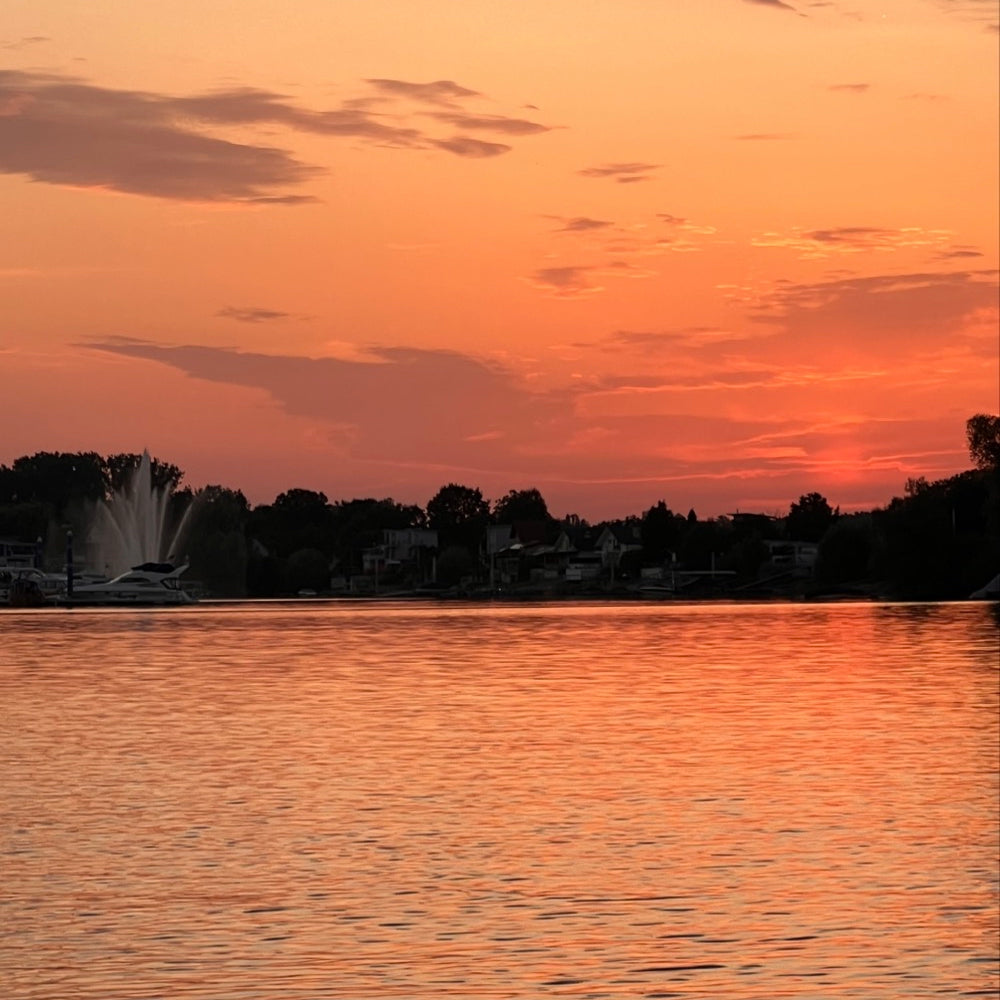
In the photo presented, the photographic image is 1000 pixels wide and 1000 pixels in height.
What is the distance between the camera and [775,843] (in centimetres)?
3722

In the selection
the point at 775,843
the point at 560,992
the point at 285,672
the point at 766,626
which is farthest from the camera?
the point at 766,626

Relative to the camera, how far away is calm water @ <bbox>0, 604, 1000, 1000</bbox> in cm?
2681

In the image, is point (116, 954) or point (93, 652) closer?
point (116, 954)

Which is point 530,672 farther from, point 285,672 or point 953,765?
point 953,765

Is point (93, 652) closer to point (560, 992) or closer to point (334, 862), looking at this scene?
point (334, 862)

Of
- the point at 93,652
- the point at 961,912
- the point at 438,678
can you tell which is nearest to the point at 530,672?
the point at 438,678

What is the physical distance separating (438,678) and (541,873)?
6125cm

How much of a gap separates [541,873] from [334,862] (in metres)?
3.87

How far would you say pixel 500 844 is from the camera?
122ft

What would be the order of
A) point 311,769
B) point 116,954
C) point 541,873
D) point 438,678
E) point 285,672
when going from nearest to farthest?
point 116,954, point 541,873, point 311,769, point 438,678, point 285,672

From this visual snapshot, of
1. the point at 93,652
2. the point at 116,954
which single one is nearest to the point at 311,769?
the point at 116,954

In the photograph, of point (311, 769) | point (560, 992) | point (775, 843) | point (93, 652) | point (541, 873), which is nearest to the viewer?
point (560, 992)

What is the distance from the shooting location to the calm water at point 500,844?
26.8 m

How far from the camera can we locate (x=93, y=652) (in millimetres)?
129625
